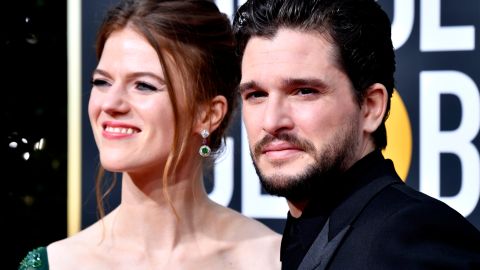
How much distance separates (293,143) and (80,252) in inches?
45.6

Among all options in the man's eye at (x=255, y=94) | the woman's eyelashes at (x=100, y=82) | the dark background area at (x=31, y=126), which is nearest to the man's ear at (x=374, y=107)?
the man's eye at (x=255, y=94)

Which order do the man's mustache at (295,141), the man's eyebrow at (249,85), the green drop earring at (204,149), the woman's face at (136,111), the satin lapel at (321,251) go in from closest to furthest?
the satin lapel at (321,251) < the man's mustache at (295,141) < the man's eyebrow at (249,85) < the woman's face at (136,111) < the green drop earring at (204,149)

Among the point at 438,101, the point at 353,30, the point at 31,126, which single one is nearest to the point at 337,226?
the point at 353,30

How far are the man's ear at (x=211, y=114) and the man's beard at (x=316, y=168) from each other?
856mm

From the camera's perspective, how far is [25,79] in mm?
3797

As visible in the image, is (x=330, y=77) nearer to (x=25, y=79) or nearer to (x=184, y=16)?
(x=184, y=16)

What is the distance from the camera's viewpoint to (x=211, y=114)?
273 cm

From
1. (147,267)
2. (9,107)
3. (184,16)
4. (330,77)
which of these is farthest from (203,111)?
(9,107)

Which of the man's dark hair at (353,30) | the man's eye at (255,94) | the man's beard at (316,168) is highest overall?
the man's dark hair at (353,30)

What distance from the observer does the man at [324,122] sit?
5.83 ft

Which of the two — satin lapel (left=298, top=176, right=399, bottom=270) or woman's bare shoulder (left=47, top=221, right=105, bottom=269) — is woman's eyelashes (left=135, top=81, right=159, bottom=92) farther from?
satin lapel (left=298, top=176, right=399, bottom=270)

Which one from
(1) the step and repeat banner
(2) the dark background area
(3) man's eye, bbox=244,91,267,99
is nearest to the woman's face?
(1) the step and repeat banner

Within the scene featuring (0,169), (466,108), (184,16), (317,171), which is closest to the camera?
(317,171)

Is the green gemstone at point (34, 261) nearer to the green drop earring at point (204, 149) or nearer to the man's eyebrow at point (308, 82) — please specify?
the green drop earring at point (204, 149)
